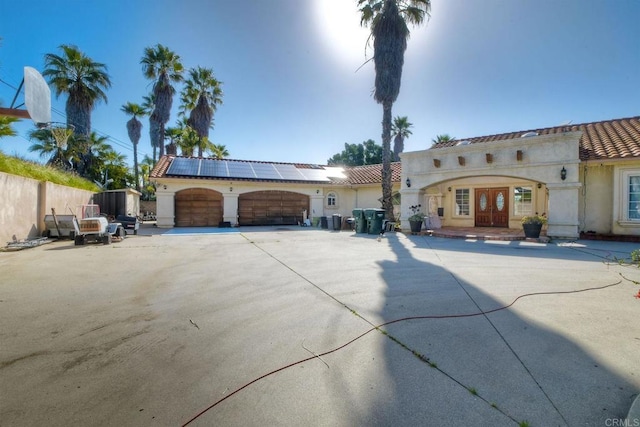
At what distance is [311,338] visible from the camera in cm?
339

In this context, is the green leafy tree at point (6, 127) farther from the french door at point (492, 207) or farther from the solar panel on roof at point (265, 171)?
the french door at point (492, 207)

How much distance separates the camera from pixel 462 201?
1761 cm

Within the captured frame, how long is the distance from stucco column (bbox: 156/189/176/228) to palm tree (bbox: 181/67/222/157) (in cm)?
1225

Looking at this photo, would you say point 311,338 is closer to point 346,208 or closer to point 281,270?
point 281,270

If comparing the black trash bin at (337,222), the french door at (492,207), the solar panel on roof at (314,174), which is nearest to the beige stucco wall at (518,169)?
the french door at (492,207)

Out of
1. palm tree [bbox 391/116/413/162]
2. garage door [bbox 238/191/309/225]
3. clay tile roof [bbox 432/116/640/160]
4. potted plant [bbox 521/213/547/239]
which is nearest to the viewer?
clay tile roof [bbox 432/116/640/160]

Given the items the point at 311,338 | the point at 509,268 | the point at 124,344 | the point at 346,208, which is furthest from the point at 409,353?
the point at 346,208

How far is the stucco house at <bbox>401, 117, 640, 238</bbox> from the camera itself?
11430mm

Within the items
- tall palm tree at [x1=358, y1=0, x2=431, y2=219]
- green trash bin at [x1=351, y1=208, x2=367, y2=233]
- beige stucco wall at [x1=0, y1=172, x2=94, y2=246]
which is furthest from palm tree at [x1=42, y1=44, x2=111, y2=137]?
green trash bin at [x1=351, y1=208, x2=367, y2=233]

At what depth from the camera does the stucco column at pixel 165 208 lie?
17.7 m

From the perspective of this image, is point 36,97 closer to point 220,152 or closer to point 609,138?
point 609,138

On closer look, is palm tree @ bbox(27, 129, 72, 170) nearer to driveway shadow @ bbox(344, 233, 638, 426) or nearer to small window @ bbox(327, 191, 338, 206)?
small window @ bbox(327, 191, 338, 206)

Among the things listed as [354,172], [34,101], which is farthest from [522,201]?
[34,101]

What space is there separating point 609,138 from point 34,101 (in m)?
20.9
